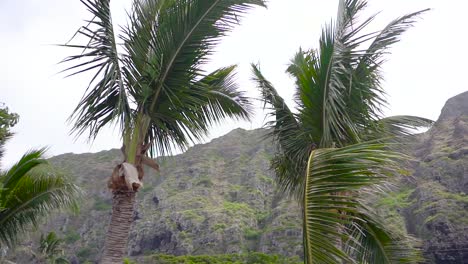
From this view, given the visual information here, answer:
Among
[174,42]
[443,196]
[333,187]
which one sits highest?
[174,42]

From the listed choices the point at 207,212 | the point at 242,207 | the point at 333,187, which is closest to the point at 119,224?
the point at 333,187

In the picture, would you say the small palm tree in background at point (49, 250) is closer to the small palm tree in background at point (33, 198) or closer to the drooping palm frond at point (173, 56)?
the small palm tree in background at point (33, 198)

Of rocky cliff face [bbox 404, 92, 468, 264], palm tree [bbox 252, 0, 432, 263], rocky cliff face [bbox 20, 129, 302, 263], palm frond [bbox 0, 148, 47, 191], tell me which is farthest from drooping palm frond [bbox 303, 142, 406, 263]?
rocky cliff face [bbox 20, 129, 302, 263]

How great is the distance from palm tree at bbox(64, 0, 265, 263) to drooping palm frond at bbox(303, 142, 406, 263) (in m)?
2.60

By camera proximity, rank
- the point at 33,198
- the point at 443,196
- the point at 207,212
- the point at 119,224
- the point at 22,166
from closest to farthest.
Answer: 1. the point at 119,224
2. the point at 22,166
3. the point at 33,198
4. the point at 443,196
5. the point at 207,212

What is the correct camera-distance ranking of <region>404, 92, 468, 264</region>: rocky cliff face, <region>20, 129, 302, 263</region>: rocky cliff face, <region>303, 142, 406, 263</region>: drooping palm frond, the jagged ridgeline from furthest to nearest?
<region>20, 129, 302, 263</region>: rocky cliff face, the jagged ridgeline, <region>404, 92, 468, 264</region>: rocky cliff face, <region>303, 142, 406, 263</region>: drooping palm frond

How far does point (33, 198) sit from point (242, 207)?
80.7m

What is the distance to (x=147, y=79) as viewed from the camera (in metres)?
5.55

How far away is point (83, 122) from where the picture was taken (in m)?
5.56

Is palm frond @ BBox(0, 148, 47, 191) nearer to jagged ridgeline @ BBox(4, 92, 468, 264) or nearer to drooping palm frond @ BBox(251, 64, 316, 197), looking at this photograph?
drooping palm frond @ BBox(251, 64, 316, 197)

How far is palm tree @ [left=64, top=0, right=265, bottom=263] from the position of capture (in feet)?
17.0

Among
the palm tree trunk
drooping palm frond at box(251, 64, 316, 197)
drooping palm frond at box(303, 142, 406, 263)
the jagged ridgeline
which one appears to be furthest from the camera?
the jagged ridgeline

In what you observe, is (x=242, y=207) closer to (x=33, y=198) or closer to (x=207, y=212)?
(x=207, y=212)

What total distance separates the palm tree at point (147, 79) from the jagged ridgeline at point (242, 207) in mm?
40412
